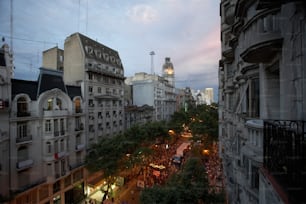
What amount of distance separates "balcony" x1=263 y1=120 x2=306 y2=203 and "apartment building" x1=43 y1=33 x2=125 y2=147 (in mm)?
16489

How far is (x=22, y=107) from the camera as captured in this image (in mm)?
11969

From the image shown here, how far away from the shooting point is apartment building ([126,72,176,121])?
107ft

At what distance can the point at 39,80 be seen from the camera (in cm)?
1312

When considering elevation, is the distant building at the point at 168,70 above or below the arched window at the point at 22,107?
above

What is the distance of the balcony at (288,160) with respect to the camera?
2.20m

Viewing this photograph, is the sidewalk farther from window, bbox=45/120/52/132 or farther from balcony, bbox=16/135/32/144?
balcony, bbox=16/135/32/144

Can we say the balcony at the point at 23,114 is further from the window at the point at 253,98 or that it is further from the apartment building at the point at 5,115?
the window at the point at 253,98

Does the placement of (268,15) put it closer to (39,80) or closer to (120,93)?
(39,80)

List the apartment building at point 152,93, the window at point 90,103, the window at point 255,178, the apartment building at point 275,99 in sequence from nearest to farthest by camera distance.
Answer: the apartment building at point 275,99
the window at point 255,178
the window at point 90,103
the apartment building at point 152,93

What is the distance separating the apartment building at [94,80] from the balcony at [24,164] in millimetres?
5627

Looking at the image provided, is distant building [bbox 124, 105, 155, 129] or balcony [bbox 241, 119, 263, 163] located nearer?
balcony [bbox 241, 119, 263, 163]

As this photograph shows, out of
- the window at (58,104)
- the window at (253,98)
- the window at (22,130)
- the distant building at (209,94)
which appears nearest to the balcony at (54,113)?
the window at (58,104)

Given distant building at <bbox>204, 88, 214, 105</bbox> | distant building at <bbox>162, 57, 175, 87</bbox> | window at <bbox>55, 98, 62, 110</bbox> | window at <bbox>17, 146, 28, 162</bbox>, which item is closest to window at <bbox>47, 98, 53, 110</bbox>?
window at <bbox>55, 98, 62, 110</bbox>

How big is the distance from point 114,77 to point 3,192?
14.9 m
